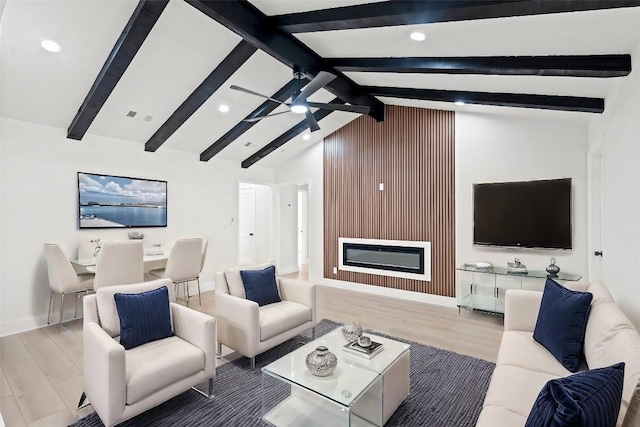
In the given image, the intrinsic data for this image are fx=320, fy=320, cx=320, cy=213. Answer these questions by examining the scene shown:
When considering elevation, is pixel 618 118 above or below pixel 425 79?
below

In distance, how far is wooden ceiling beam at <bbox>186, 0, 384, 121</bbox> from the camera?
2.64 m

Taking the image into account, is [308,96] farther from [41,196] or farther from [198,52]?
[41,196]

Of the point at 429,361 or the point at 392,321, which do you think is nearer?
the point at 429,361

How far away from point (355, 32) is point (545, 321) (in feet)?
9.43

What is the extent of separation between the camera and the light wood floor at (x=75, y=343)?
2.36 metres

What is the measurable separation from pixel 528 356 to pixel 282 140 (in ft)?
16.3

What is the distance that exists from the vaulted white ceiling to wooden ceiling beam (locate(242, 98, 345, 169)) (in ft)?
3.37

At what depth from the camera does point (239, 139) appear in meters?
5.61

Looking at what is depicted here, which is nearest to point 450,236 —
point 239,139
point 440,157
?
point 440,157

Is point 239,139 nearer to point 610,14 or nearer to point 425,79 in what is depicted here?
point 425,79

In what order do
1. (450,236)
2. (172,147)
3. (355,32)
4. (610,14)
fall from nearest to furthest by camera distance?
(610,14), (355,32), (450,236), (172,147)

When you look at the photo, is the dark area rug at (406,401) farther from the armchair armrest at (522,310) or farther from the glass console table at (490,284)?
the glass console table at (490,284)

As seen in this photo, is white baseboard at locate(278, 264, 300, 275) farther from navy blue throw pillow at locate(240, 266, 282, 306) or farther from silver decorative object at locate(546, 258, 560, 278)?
silver decorative object at locate(546, 258, 560, 278)

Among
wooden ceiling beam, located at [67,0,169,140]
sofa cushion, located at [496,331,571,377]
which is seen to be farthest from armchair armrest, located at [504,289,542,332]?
wooden ceiling beam, located at [67,0,169,140]
